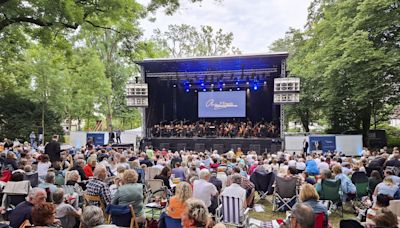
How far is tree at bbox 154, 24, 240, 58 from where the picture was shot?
34.2 metres

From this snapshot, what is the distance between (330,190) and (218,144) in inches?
439

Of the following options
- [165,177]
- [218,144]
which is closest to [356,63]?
[218,144]

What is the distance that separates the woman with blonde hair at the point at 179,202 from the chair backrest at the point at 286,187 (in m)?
2.85

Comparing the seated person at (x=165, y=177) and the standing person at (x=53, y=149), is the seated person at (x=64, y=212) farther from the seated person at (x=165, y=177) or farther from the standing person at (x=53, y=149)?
the standing person at (x=53, y=149)

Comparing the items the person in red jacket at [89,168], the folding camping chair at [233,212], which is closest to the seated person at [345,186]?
the folding camping chair at [233,212]

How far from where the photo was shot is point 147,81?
1852 cm

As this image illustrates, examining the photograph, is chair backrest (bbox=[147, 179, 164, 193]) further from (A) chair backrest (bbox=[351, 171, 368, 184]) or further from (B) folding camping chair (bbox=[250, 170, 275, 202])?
(A) chair backrest (bbox=[351, 171, 368, 184])

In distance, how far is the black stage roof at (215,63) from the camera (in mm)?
15695

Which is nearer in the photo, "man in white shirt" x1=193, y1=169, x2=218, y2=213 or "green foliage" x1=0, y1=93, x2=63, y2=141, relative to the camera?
"man in white shirt" x1=193, y1=169, x2=218, y2=213

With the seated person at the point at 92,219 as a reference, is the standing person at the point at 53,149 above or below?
above

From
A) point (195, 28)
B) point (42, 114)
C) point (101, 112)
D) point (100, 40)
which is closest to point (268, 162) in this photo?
point (42, 114)

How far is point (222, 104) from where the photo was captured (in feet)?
59.6

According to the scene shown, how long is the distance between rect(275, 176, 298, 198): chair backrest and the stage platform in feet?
33.4

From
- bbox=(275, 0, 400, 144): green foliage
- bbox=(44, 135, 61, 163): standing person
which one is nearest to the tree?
bbox=(275, 0, 400, 144): green foliage
